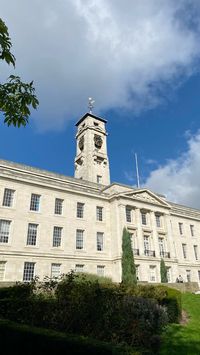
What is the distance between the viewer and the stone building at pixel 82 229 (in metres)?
32.6

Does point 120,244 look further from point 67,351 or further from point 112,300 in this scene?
point 67,351

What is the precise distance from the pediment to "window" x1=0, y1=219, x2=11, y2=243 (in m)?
17.6

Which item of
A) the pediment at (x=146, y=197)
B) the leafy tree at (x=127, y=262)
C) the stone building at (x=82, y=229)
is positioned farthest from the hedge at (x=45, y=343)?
the pediment at (x=146, y=197)

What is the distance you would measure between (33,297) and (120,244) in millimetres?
26678

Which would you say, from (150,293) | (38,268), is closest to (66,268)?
(38,268)

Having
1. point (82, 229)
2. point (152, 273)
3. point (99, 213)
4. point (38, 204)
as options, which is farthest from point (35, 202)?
point (152, 273)

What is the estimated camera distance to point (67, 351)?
22.4 ft

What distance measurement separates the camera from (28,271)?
105ft

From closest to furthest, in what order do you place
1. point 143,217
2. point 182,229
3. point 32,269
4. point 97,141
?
point 32,269 → point 143,217 → point 182,229 → point 97,141

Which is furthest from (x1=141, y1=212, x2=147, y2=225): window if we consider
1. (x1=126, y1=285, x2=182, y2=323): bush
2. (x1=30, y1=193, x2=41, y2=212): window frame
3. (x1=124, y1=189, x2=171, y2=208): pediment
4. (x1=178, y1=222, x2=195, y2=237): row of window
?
(x1=126, y1=285, x2=182, y2=323): bush

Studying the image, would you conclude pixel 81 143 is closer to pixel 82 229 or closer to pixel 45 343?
pixel 82 229

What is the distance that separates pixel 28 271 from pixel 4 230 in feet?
17.8

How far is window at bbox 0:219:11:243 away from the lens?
103 feet

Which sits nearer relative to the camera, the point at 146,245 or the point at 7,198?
the point at 7,198
